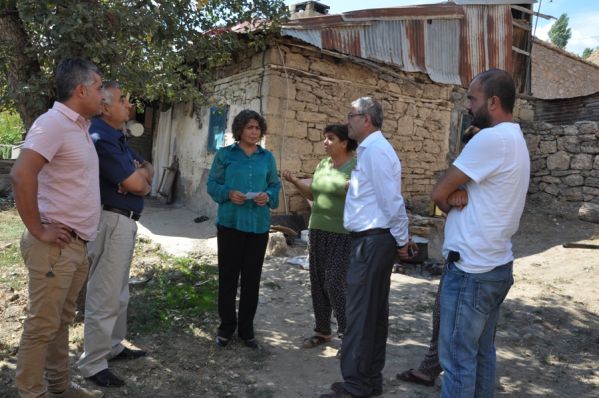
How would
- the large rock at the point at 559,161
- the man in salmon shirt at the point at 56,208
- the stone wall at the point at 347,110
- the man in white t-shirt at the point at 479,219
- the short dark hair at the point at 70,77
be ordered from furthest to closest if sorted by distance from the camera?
the large rock at the point at 559,161 < the stone wall at the point at 347,110 < the short dark hair at the point at 70,77 < the man in salmon shirt at the point at 56,208 < the man in white t-shirt at the point at 479,219

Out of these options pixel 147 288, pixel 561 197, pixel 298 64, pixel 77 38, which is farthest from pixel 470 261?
pixel 561 197

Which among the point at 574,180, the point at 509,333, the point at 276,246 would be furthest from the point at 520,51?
the point at 509,333

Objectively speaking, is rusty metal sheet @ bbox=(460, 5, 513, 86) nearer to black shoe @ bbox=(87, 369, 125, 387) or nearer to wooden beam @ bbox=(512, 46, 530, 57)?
wooden beam @ bbox=(512, 46, 530, 57)

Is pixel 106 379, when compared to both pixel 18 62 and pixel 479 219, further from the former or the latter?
pixel 18 62

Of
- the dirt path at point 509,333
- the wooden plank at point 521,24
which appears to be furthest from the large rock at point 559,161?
the dirt path at point 509,333

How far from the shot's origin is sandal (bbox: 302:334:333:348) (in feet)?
11.8

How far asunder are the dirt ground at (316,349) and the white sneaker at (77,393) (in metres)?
0.13

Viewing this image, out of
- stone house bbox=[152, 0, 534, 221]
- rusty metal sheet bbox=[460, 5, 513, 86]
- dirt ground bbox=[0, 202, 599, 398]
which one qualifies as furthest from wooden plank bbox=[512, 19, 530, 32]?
dirt ground bbox=[0, 202, 599, 398]

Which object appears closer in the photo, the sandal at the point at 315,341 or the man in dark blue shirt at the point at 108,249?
the man in dark blue shirt at the point at 108,249

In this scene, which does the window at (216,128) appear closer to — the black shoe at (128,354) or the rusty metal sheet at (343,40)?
the rusty metal sheet at (343,40)

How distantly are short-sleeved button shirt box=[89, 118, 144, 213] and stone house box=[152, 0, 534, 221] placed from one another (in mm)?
3503

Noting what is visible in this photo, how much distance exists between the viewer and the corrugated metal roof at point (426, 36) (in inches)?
303

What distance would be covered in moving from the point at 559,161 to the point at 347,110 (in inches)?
215

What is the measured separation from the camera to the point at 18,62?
3.84 meters
